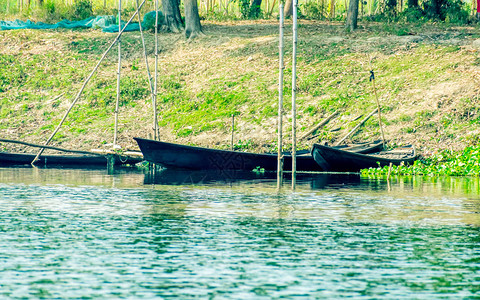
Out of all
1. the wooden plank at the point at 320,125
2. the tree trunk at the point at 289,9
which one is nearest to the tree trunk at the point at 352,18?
the tree trunk at the point at 289,9

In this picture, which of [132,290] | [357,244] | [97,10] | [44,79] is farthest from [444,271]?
[97,10]

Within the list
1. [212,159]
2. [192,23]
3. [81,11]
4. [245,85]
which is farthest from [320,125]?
[81,11]

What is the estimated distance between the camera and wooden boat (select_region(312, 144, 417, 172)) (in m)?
20.8

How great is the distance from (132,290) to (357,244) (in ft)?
11.8

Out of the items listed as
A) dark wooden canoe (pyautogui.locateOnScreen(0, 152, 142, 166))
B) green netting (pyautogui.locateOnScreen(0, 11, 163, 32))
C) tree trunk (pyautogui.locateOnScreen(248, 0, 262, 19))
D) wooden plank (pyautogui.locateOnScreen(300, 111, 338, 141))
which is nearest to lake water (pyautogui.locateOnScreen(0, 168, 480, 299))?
dark wooden canoe (pyautogui.locateOnScreen(0, 152, 142, 166))

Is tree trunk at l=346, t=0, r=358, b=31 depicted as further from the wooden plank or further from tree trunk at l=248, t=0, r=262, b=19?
the wooden plank

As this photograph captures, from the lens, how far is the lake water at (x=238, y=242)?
821cm

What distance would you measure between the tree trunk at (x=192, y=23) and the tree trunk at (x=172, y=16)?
2.51 ft

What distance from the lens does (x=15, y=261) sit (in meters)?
9.34

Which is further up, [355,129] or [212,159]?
[355,129]

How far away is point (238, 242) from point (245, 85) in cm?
1896

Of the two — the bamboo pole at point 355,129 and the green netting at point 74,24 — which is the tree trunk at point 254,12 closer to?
the green netting at point 74,24

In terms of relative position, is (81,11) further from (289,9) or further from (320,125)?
(320,125)

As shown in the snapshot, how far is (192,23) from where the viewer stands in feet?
108
